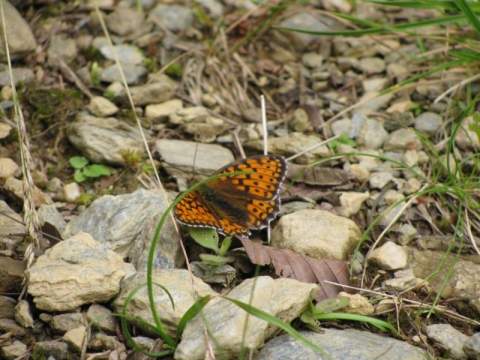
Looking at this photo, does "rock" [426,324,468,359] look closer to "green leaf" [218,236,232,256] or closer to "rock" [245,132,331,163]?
"green leaf" [218,236,232,256]

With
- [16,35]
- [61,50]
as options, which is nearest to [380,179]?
[61,50]

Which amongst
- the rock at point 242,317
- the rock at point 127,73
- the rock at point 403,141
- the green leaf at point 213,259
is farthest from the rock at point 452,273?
the rock at point 127,73

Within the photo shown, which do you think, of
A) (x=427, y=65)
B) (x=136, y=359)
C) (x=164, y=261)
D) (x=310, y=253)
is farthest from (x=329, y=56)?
(x=136, y=359)

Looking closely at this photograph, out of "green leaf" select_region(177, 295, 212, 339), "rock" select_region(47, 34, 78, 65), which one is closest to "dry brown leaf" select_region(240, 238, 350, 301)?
"green leaf" select_region(177, 295, 212, 339)

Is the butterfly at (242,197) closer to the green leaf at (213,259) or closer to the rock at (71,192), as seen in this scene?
the green leaf at (213,259)

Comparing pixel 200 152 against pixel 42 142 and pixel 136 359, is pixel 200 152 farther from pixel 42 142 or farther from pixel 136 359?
pixel 136 359

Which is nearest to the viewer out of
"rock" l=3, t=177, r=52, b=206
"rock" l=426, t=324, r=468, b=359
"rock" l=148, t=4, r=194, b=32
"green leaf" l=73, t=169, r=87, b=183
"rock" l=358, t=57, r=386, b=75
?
"rock" l=426, t=324, r=468, b=359

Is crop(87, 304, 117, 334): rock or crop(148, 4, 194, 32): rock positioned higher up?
crop(148, 4, 194, 32): rock
